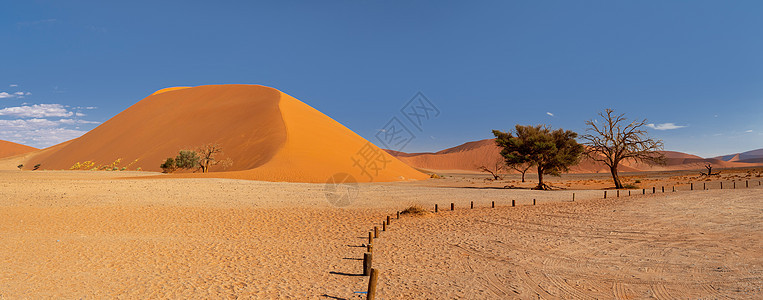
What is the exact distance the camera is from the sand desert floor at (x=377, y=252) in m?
7.23

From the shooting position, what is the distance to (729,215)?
15609 mm

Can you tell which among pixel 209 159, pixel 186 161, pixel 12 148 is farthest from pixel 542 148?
pixel 12 148

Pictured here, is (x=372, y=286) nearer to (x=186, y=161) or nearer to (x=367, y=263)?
(x=367, y=263)

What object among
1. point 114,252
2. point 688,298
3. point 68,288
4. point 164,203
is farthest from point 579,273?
point 164,203

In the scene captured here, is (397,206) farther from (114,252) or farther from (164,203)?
(114,252)

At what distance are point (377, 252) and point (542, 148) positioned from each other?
→ 30591 mm

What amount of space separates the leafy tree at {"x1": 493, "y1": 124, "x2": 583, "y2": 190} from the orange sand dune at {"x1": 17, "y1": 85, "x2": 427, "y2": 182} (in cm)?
1687

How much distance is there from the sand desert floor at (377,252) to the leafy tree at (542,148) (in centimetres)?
1778

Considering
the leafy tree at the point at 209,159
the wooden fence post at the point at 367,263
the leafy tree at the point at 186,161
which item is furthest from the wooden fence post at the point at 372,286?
the leafy tree at the point at 186,161

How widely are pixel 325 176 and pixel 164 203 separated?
24604 millimetres

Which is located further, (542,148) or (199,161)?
(199,161)

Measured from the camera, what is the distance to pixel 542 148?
3638 cm

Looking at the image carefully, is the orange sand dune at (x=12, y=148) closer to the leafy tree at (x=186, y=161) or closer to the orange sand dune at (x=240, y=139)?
the orange sand dune at (x=240, y=139)

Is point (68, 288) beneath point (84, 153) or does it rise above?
beneath
